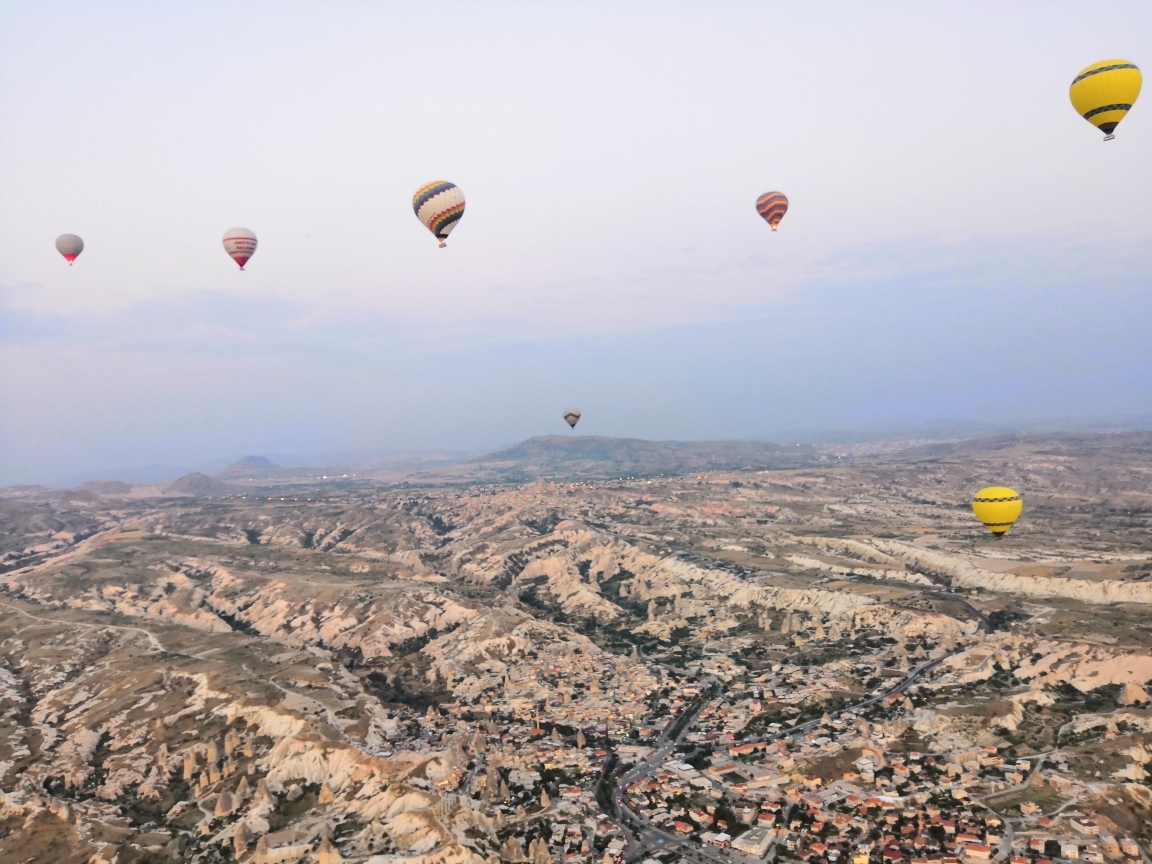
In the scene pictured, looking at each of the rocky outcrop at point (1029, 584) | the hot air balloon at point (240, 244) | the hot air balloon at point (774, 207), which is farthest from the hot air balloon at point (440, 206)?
the rocky outcrop at point (1029, 584)

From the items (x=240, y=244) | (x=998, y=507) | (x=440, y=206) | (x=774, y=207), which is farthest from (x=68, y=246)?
(x=998, y=507)

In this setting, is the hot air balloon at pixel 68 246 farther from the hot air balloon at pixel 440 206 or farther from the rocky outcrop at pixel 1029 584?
the rocky outcrop at pixel 1029 584

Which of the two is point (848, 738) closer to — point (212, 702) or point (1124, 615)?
point (1124, 615)

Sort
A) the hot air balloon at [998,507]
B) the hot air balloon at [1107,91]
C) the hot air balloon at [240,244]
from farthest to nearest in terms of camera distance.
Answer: the hot air balloon at [240,244] < the hot air balloon at [998,507] < the hot air balloon at [1107,91]

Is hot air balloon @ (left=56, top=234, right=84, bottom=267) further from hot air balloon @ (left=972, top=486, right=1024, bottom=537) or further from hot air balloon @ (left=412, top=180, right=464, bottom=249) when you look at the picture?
hot air balloon @ (left=972, top=486, right=1024, bottom=537)

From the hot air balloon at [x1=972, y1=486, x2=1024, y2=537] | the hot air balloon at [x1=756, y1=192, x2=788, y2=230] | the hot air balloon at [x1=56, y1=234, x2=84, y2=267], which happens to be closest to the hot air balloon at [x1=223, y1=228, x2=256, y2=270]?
the hot air balloon at [x1=56, y1=234, x2=84, y2=267]

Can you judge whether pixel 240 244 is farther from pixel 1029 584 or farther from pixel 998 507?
pixel 1029 584
